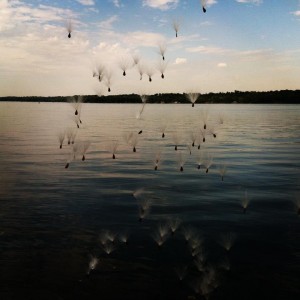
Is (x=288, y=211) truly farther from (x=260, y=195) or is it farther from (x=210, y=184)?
(x=210, y=184)

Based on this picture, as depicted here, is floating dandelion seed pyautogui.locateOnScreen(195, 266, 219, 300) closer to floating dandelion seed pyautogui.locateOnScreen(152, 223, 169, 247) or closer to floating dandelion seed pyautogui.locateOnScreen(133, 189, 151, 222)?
floating dandelion seed pyautogui.locateOnScreen(152, 223, 169, 247)

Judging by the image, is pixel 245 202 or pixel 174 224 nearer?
pixel 174 224

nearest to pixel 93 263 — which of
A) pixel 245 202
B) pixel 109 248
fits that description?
pixel 109 248

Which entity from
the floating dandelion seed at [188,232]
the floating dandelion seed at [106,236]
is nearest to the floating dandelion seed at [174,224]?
the floating dandelion seed at [188,232]

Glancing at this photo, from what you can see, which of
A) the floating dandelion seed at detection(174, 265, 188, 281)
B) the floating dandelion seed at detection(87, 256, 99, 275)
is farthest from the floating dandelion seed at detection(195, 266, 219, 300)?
the floating dandelion seed at detection(87, 256, 99, 275)

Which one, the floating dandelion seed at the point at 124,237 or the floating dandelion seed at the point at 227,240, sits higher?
the floating dandelion seed at the point at 227,240

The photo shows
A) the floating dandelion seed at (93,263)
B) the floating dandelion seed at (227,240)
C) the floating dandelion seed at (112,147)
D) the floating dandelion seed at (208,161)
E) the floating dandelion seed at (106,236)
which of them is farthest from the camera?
the floating dandelion seed at (112,147)

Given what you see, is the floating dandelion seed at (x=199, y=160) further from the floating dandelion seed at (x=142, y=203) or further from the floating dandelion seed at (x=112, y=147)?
the floating dandelion seed at (x=142, y=203)

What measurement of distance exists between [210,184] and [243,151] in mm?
14087

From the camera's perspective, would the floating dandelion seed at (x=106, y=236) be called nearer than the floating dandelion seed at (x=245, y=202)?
Yes

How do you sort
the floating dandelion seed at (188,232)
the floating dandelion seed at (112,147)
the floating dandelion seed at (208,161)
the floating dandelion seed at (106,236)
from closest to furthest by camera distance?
the floating dandelion seed at (106,236) < the floating dandelion seed at (188,232) < the floating dandelion seed at (208,161) < the floating dandelion seed at (112,147)

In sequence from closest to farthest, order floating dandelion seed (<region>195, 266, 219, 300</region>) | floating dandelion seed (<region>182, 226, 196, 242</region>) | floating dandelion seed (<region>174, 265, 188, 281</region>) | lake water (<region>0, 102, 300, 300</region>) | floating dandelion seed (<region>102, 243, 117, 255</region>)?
1. floating dandelion seed (<region>195, 266, 219, 300</region>)
2. lake water (<region>0, 102, 300, 300</region>)
3. floating dandelion seed (<region>174, 265, 188, 281</region>)
4. floating dandelion seed (<region>102, 243, 117, 255</region>)
5. floating dandelion seed (<region>182, 226, 196, 242</region>)

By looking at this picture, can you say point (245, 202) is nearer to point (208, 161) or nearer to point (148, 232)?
point (148, 232)

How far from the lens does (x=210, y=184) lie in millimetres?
20062
